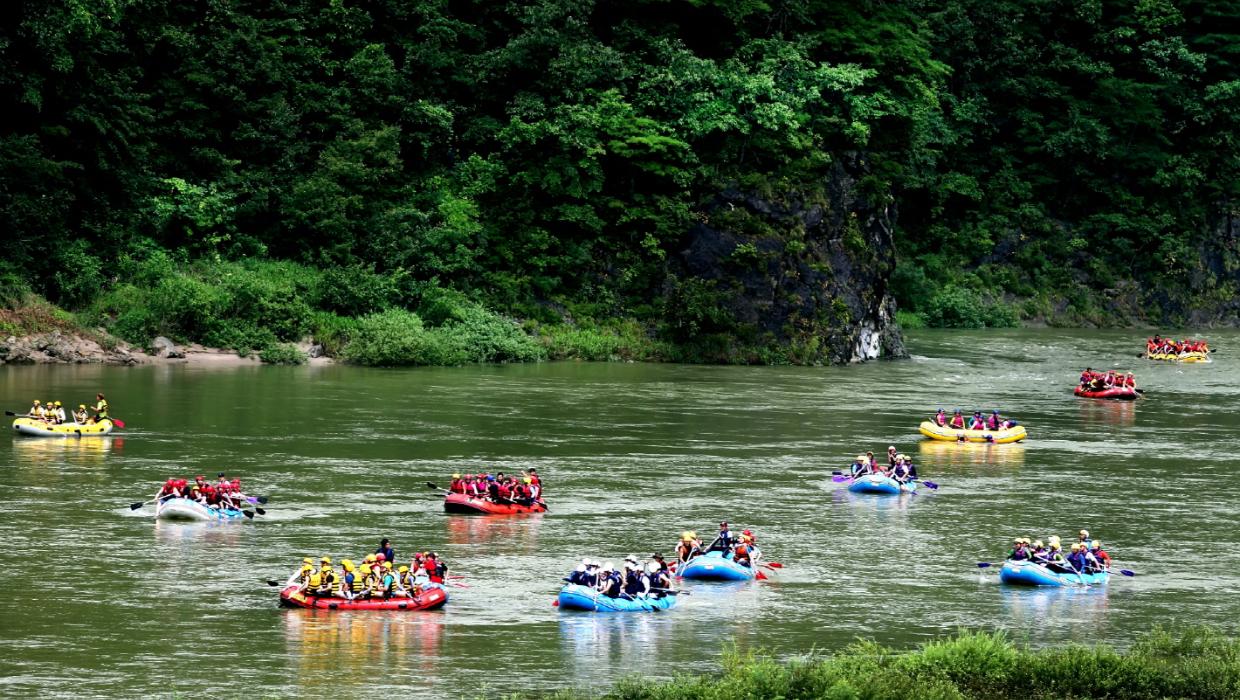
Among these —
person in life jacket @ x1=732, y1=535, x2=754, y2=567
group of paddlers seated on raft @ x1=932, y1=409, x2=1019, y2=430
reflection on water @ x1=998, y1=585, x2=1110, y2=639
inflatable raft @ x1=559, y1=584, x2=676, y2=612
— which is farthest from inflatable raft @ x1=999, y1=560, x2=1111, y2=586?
group of paddlers seated on raft @ x1=932, y1=409, x2=1019, y2=430

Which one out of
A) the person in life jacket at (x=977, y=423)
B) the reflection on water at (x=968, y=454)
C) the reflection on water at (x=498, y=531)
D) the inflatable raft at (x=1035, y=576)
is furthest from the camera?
the person in life jacket at (x=977, y=423)

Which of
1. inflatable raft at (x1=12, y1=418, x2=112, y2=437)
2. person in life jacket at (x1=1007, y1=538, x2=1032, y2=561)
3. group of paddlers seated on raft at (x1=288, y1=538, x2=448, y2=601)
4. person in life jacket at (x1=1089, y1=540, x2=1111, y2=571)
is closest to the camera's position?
group of paddlers seated on raft at (x1=288, y1=538, x2=448, y2=601)

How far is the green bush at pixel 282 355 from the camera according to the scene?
250 feet

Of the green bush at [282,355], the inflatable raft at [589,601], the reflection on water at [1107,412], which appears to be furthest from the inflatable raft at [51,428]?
the reflection on water at [1107,412]

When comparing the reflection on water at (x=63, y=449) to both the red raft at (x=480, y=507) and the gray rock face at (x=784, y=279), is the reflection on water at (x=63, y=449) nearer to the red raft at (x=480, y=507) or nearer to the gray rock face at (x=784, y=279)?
the red raft at (x=480, y=507)

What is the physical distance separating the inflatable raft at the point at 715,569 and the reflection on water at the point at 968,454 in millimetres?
17278

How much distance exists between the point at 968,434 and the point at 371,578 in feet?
100

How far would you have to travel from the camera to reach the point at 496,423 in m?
60.1

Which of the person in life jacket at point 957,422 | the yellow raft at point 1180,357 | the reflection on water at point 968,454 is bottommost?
the reflection on water at point 968,454

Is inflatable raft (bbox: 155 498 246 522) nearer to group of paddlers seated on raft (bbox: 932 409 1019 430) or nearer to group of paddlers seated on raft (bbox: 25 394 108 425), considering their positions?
group of paddlers seated on raft (bbox: 25 394 108 425)

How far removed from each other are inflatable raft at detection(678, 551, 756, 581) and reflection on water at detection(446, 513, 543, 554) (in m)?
4.08

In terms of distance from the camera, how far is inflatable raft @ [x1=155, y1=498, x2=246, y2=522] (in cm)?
4262

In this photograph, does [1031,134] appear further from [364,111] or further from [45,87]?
[45,87]

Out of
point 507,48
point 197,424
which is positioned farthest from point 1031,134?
point 197,424
